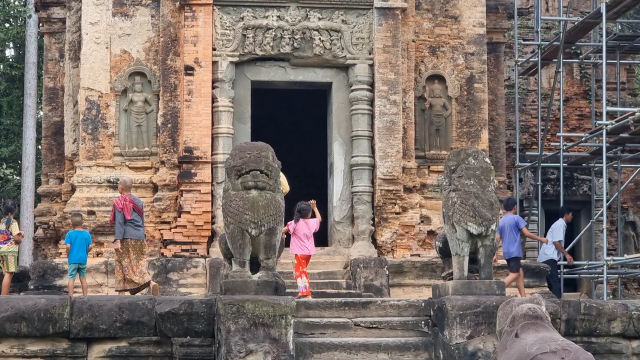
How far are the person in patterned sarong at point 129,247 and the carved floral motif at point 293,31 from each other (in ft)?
10.5

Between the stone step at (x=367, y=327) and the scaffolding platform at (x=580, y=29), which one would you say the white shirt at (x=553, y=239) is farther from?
the stone step at (x=367, y=327)

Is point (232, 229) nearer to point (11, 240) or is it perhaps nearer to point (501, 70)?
point (11, 240)

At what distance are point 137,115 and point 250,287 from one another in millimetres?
5251

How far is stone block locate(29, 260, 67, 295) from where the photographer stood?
46.2 feet

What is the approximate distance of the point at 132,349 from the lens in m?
10.9

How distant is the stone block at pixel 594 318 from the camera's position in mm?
11234

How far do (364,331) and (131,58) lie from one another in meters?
5.71

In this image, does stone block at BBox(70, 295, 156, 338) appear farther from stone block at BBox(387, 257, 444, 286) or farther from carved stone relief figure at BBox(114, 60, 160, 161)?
carved stone relief figure at BBox(114, 60, 160, 161)

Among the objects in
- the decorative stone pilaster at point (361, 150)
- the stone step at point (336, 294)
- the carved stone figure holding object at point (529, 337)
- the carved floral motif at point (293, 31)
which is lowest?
the stone step at point (336, 294)

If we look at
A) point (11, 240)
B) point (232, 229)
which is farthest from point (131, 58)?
point (232, 229)

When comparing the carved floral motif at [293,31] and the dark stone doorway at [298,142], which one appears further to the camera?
the dark stone doorway at [298,142]

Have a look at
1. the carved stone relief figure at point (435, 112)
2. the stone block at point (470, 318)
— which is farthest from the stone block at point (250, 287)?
the carved stone relief figure at point (435, 112)

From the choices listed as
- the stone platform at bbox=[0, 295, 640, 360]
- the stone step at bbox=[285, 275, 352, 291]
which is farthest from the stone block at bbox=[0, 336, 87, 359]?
the stone step at bbox=[285, 275, 352, 291]

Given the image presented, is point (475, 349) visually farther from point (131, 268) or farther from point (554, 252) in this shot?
point (554, 252)
